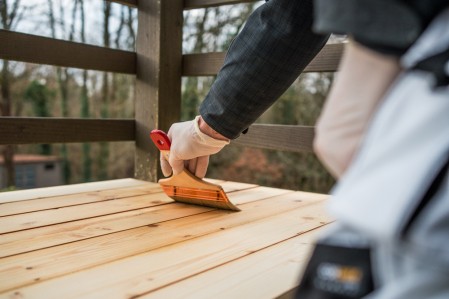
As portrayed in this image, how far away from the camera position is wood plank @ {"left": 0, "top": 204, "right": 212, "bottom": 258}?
3.38ft

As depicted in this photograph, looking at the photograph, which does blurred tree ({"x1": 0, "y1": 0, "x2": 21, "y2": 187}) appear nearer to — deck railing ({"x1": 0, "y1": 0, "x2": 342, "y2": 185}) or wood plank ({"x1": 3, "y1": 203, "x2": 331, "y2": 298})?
deck railing ({"x1": 0, "y1": 0, "x2": 342, "y2": 185})

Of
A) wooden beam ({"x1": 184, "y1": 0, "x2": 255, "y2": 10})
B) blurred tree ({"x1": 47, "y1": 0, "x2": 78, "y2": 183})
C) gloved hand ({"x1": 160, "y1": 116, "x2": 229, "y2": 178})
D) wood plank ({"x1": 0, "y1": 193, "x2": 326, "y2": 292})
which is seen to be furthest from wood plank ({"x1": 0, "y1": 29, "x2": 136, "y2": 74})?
blurred tree ({"x1": 47, "y1": 0, "x2": 78, "y2": 183})

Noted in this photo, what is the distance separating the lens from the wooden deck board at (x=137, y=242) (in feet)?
2.68

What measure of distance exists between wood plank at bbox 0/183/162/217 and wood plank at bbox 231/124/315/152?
408mm

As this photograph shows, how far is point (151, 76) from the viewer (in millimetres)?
2035

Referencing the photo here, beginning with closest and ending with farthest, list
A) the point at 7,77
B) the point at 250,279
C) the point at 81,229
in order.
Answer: the point at 250,279 → the point at 81,229 → the point at 7,77

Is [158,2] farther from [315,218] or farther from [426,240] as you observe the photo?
[426,240]

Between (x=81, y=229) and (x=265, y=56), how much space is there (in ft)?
2.06

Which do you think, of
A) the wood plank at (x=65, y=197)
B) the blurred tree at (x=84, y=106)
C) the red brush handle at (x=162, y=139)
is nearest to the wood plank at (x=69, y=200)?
the wood plank at (x=65, y=197)

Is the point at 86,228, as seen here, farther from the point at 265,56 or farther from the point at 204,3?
the point at 204,3

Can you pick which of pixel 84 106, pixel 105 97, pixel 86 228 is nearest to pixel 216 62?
pixel 86 228

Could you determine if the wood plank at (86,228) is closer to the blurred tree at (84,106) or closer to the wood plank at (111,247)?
the wood plank at (111,247)

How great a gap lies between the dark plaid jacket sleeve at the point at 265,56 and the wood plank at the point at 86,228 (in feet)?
1.40

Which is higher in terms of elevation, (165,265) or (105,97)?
(105,97)
